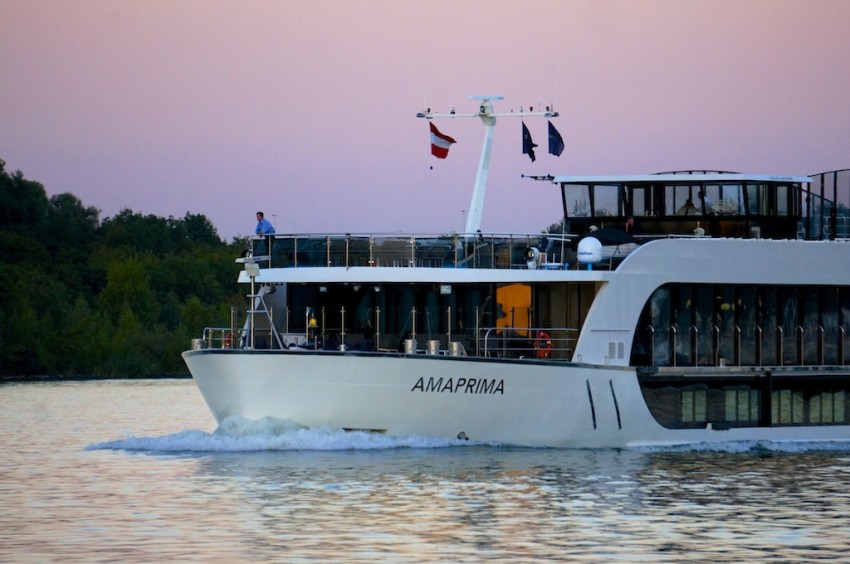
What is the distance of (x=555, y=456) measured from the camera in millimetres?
30156

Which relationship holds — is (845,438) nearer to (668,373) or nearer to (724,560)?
(668,373)

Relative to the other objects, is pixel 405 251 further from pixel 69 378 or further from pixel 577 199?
pixel 69 378

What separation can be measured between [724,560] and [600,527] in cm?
264

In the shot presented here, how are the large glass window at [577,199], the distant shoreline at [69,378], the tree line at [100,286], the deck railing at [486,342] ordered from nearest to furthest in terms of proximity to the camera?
the deck railing at [486,342] → the large glass window at [577,199] → the distant shoreline at [69,378] → the tree line at [100,286]

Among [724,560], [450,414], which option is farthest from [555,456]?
[724,560]

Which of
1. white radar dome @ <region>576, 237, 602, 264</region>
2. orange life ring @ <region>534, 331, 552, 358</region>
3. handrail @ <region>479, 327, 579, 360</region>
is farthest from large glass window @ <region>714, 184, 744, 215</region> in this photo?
orange life ring @ <region>534, 331, 552, 358</region>

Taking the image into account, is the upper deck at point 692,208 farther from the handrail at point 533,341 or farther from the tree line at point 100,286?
the tree line at point 100,286

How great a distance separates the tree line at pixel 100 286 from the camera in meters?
82.1

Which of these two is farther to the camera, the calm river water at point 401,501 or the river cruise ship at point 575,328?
the river cruise ship at point 575,328

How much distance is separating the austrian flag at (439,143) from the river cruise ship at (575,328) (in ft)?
8.29

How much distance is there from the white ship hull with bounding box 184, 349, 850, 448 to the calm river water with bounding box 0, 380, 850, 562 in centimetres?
34

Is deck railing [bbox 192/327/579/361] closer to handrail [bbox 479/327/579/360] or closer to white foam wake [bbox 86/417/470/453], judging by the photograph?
handrail [bbox 479/327/579/360]

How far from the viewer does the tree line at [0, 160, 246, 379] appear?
269 feet

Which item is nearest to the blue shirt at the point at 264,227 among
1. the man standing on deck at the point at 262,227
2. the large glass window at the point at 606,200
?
the man standing on deck at the point at 262,227
